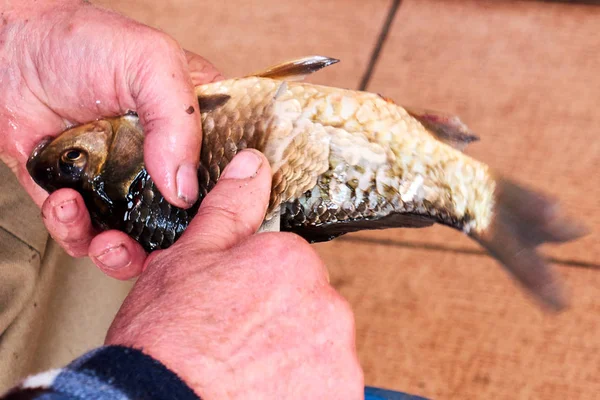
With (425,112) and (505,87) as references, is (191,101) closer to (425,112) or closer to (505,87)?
(425,112)

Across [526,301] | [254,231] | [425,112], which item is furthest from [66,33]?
[526,301]

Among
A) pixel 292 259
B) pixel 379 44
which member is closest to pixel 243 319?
pixel 292 259

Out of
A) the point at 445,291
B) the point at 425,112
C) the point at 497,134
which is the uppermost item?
the point at 425,112

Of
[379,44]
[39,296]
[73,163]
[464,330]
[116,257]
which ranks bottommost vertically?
[464,330]

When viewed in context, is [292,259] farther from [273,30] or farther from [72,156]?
[273,30]

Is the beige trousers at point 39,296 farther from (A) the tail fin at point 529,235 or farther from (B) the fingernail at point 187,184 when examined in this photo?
(A) the tail fin at point 529,235

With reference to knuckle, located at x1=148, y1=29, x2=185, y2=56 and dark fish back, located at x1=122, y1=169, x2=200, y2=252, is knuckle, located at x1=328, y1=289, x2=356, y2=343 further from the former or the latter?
knuckle, located at x1=148, y1=29, x2=185, y2=56
